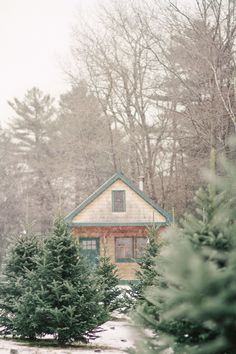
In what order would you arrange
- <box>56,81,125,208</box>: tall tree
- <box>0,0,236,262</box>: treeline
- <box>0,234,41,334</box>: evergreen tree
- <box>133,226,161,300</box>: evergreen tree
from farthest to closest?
<box>56,81,125,208</box>: tall tree, <box>0,0,236,262</box>: treeline, <box>133,226,161,300</box>: evergreen tree, <box>0,234,41,334</box>: evergreen tree

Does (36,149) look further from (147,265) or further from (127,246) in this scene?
(147,265)

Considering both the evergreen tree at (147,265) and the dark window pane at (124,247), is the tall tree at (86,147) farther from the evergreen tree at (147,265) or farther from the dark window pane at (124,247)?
the evergreen tree at (147,265)

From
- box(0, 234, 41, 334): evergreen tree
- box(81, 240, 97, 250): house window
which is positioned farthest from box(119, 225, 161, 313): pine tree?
box(81, 240, 97, 250): house window

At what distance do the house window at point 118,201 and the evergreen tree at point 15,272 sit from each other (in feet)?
55.2

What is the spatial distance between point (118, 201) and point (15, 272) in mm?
17597

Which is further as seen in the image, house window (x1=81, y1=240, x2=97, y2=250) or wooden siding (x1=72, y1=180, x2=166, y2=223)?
house window (x1=81, y1=240, x2=97, y2=250)

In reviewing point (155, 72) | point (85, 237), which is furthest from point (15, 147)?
point (85, 237)

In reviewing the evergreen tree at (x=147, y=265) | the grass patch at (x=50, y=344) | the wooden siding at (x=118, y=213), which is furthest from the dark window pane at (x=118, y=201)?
the grass patch at (x=50, y=344)

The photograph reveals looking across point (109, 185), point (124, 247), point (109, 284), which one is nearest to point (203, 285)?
point (109, 284)

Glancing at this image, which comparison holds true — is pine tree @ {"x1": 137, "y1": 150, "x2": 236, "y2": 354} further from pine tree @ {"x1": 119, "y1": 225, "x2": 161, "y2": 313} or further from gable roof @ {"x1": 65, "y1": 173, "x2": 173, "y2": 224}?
gable roof @ {"x1": 65, "y1": 173, "x2": 173, "y2": 224}

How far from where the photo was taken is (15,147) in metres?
57.2

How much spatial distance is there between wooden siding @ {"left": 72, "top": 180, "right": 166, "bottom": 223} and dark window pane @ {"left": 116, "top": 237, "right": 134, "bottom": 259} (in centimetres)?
141

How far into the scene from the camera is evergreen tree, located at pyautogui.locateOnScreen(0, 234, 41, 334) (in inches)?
561

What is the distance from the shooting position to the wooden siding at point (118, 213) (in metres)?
32.0
